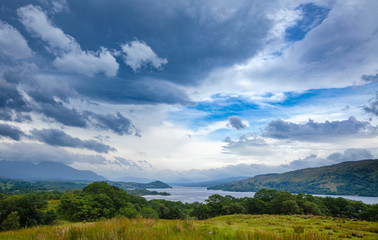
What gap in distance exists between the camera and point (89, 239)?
18.2ft

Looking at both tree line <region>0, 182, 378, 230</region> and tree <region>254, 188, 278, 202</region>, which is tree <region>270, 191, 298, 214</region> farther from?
tree <region>254, 188, 278, 202</region>

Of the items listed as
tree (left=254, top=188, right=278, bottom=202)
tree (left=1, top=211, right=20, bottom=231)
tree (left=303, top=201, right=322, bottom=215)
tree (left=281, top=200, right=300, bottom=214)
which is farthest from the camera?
tree (left=254, top=188, right=278, bottom=202)

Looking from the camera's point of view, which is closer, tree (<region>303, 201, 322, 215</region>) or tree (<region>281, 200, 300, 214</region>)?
tree (<region>303, 201, 322, 215</region>)

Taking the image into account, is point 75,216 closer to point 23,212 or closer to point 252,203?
point 23,212

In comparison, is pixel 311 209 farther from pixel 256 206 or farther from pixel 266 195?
pixel 266 195

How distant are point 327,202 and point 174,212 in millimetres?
71234

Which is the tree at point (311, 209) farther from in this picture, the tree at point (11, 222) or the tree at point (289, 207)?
the tree at point (11, 222)

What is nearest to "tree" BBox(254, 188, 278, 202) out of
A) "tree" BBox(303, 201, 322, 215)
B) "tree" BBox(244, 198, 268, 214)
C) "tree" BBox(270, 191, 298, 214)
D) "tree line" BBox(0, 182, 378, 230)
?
"tree line" BBox(0, 182, 378, 230)

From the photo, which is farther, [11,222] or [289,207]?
[289,207]

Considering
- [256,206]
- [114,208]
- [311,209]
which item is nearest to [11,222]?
[114,208]

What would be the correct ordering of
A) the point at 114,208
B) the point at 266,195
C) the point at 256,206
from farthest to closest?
1. the point at 266,195
2. the point at 256,206
3. the point at 114,208

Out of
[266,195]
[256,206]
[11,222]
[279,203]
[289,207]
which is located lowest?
[256,206]

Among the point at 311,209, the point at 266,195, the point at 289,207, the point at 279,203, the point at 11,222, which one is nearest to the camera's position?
the point at 11,222

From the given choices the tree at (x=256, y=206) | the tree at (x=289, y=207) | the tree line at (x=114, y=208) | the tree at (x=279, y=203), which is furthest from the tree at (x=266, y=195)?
the tree at (x=289, y=207)
